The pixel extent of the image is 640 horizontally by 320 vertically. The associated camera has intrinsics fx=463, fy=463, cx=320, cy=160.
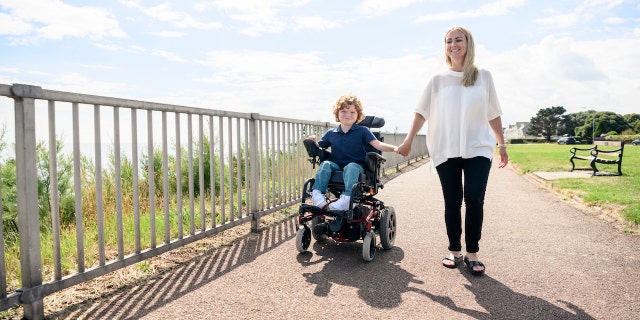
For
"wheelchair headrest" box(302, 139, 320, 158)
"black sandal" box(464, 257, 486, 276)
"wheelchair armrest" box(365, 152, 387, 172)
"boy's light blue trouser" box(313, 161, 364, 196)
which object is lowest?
"black sandal" box(464, 257, 486, 276)

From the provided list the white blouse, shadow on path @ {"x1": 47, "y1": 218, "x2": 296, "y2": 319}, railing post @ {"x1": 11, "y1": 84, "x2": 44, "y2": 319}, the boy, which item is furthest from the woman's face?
railing post @ {"x1": 11, "y1": 84, "x2": 44, "y2": 319}

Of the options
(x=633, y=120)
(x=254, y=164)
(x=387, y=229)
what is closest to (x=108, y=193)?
(x=254, y=164)

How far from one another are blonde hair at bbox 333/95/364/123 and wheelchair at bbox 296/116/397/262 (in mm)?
401

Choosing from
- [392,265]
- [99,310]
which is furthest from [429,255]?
[99,310]

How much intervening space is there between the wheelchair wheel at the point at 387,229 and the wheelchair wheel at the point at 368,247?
24 centimetres

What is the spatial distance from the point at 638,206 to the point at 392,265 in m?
4.52

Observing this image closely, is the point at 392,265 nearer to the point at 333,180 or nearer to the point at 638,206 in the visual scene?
the point at 333,180

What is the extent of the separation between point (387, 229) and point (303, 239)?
80cm

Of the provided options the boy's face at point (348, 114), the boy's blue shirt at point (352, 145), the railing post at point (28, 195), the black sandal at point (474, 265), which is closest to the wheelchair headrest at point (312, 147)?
the boy's blue shirt at point (352, 145)

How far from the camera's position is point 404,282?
347 centimetres

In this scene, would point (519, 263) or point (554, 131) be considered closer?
point (519, 263)

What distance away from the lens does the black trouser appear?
3.67 meters

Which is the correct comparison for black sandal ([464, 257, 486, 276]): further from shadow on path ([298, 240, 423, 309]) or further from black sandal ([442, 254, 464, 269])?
shadow on path ([298, 240, 423, 309])

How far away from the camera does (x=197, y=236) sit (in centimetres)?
437
